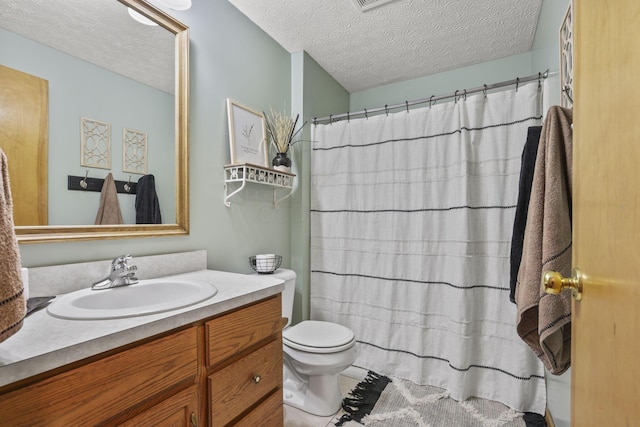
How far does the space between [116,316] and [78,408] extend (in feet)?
0.67

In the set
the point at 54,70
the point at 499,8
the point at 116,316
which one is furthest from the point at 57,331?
the point at 499,8

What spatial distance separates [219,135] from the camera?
1722 millimetres

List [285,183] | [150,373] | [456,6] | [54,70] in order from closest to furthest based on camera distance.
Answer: [150,373] → [54,70] → [456,6] → [285,183]

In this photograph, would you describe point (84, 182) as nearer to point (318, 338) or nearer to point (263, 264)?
point (263, 264)

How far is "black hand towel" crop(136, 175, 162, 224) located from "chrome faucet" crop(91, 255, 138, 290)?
0.70 feet

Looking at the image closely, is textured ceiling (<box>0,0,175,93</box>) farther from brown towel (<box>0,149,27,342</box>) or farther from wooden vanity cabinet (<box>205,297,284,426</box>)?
wooden vanity cabinet (<box>205,297,284,426</box>)

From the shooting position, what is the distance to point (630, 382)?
1.40ft

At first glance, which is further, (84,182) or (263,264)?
(263,264)

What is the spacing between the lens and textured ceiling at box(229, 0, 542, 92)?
1827 mm

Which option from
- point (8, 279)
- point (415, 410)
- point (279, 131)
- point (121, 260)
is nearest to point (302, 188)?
point (279, 131)

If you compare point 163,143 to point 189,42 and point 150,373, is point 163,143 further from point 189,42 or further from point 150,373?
point 150,373

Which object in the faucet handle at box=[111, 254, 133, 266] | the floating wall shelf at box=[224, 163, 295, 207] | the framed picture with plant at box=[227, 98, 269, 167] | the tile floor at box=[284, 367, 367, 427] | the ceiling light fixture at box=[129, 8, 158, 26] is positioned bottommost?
the tile floor at box=[284, 367, 367, 427]

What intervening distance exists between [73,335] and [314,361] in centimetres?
114

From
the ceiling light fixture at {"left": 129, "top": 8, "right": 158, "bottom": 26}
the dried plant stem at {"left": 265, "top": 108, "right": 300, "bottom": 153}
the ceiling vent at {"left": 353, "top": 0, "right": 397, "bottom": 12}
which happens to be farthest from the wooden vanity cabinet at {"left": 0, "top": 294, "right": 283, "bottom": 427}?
the ceiling vent at {"left": 353, "top": 0, "right": 397, "bottom": 12}
